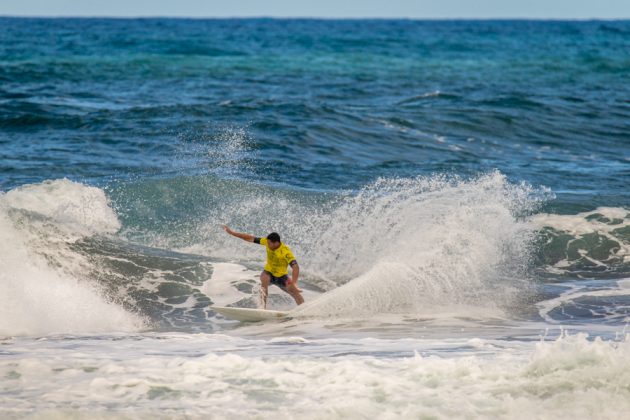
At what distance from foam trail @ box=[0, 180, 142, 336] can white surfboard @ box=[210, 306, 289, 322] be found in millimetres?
1172

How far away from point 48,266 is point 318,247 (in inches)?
174

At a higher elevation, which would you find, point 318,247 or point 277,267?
point 277,267

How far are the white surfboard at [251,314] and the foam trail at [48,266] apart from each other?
3.84ft

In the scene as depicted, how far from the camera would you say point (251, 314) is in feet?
38.8

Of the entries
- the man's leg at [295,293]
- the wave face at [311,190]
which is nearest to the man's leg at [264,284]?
the man's leg at [295,293]

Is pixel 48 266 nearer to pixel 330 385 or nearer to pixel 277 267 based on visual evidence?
pixel 277 267

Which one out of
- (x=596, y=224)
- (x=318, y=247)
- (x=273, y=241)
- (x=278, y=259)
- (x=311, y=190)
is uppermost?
(x=273, y=241)

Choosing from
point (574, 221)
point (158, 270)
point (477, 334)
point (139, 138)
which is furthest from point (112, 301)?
point (139, 138)

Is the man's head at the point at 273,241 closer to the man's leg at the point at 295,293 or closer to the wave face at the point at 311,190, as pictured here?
the man's leg at the point at 295,293

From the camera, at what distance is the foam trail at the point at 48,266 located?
1140cm

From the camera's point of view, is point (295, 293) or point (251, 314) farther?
point (295, 293)

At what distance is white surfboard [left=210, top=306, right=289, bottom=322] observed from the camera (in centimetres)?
1174

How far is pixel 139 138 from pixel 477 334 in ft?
46.3

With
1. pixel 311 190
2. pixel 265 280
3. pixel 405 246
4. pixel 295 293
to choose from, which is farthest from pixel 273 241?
pixel 311 190
